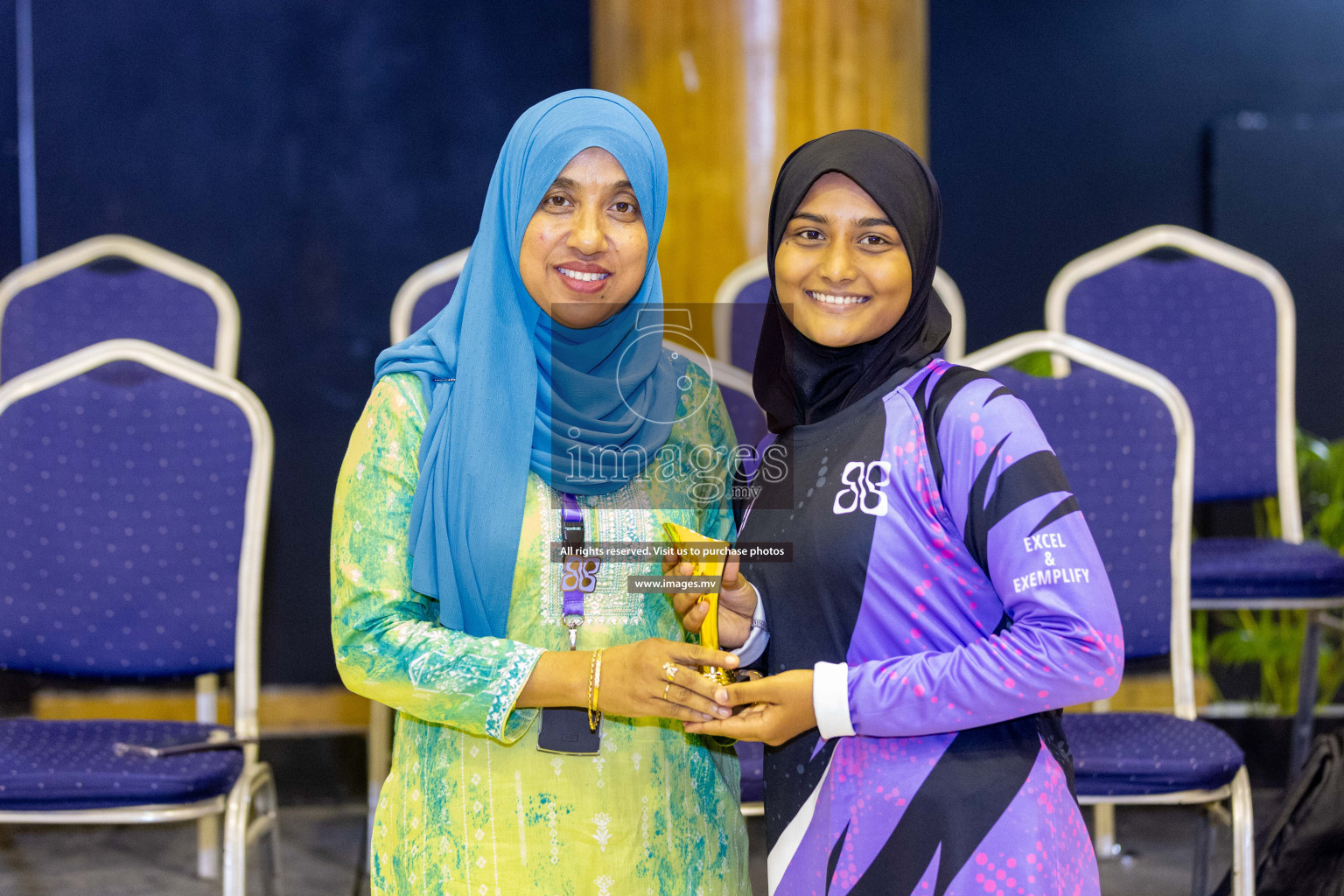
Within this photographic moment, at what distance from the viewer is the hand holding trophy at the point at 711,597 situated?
3.95 ft

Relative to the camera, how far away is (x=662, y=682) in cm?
114

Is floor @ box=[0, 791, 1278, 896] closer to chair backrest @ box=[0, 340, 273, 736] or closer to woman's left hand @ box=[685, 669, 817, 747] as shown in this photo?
chair backrest @ box=[0, 340, 273, 736]

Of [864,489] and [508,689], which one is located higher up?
[864,489]

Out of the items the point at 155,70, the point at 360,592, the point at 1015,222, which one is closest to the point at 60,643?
the point at 360,592

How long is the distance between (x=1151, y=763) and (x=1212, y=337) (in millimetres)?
1422

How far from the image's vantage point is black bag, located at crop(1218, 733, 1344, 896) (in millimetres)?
1997

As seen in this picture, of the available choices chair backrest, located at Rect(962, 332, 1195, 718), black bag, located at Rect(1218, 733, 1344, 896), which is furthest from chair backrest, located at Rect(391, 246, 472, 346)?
black bag, located at Rect(1218, 733, 1344, 896)

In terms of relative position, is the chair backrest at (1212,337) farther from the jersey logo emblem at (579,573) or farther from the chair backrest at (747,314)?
the jersey logo emblem at (579,573)

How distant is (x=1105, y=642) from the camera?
43.7 inches

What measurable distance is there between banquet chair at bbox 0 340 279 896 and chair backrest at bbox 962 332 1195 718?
4.36 feet

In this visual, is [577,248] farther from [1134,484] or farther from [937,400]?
[1134,484]

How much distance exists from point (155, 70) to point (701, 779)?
295 centimetres

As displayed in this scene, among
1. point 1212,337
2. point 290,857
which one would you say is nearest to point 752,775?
point 290,857

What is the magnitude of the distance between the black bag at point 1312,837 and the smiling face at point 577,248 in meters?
1.54
